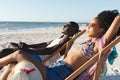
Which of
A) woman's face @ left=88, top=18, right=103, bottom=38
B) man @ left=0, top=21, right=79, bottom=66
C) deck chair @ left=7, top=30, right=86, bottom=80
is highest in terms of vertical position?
woman's face @ left=88, top=18, right=103, bottom=38

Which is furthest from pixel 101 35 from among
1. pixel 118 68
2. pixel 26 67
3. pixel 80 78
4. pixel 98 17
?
pixel 118 68

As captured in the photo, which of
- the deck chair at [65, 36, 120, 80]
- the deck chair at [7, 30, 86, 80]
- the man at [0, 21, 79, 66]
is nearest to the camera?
the deck chair at [7, 30, 86, 80]

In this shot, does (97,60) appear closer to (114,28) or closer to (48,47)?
(114,28)

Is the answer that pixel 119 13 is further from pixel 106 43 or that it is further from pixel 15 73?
pixel 15 73

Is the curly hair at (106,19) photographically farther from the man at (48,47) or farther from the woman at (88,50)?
the man at (48,47)

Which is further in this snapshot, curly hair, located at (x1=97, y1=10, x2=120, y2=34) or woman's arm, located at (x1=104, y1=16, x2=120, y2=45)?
curly hair, located at (x1=97, y1=10, x2=120, y2=34)

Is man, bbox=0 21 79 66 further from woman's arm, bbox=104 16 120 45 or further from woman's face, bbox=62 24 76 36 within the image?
woman's arm, bbox=104 16 120 45

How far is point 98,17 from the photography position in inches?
137

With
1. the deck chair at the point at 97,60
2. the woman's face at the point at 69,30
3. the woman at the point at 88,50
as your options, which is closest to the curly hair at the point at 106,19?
the woman at the point at 88,50

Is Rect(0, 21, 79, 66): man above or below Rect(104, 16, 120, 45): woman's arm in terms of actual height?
below

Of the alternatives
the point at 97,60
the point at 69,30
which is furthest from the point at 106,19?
the point at 69,30

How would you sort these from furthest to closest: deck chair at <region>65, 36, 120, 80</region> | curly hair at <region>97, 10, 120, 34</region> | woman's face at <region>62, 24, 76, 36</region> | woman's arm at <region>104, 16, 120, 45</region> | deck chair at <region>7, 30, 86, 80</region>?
woman's face at <region>62, 24, 76, 36</region> < curly hair at <region>97, 10, 120, 34</region> < woman's arm at <region>104, 16, 120, 45</region> < deck chair at <region>65, 36, 120, 80</region> < deck chair at <region>7, 30, 86, 80</region>

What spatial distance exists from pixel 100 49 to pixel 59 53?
4.13 feet

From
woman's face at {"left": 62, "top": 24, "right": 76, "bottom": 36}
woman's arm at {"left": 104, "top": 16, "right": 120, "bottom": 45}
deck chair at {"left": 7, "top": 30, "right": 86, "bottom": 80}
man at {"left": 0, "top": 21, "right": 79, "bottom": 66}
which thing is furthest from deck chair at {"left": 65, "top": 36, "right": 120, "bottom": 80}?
woman's face at {"left": 62, "top": 24, "right": 76, "bottom": 36}
